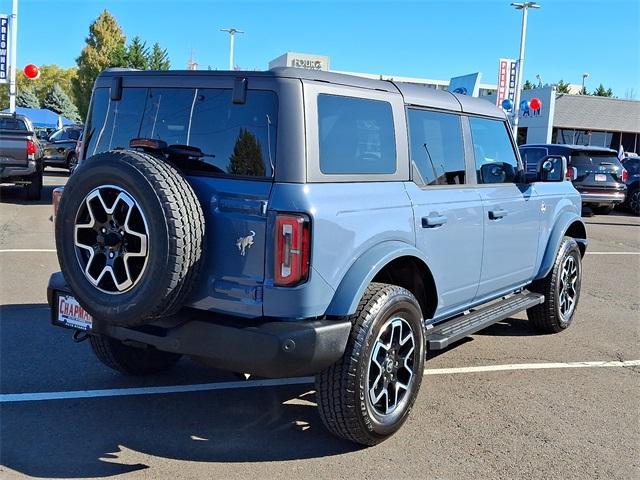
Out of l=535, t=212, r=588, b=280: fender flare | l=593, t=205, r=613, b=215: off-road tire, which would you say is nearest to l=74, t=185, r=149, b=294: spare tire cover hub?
l=535, t=212, r=588, b=280: fender flare

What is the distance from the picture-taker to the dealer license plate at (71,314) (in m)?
3.62

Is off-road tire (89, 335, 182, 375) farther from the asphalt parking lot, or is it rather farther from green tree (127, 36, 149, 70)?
green tree (127, 36, 149, 70)

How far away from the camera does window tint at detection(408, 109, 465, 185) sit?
4.19 m

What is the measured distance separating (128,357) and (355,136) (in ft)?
7.27

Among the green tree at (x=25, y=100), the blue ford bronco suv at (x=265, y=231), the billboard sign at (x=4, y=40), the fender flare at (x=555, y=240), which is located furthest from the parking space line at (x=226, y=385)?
the green tree at (x=25, y=100)

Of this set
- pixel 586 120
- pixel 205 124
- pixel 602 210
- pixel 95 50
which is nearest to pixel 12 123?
pixel 205 124

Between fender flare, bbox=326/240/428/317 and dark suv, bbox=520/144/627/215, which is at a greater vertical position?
dark suv, bbox=520/144/627/215

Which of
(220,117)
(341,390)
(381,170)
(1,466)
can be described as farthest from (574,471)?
(1,466)

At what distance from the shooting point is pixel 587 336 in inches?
241

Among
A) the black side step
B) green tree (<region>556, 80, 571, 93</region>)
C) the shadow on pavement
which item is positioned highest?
green tree (<region>556, 80, 571, 93</region>)

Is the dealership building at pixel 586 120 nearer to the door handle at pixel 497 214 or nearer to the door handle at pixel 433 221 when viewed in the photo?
the door handle at pixel 497 214

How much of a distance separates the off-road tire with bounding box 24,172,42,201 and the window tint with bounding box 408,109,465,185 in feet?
37.8

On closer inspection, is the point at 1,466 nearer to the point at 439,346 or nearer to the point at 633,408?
the point at 439,346

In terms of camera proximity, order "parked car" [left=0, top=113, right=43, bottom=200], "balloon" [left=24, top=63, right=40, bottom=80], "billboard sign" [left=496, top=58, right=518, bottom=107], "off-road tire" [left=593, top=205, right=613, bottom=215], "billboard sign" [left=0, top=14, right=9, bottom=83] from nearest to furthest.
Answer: "parked car" [left=0, top=113, right=43, bottom=200], "off-road tire" [left=593, top=205, right=613, bottom=215], "billboard sign" [left=0, top=14, right=9, bottom=83], "balloon" [left=24, top=63, right=40, bottom=80], "billboard sign" [left=496, top=58, right=518, bottom=107]
